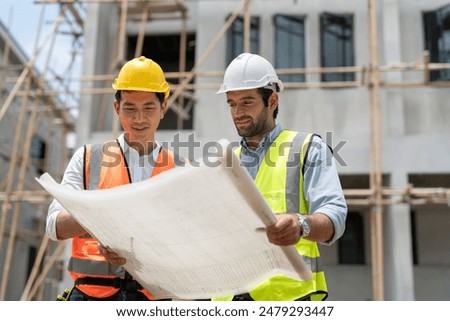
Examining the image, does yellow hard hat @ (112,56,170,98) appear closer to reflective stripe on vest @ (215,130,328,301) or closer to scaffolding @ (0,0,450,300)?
reflective stripe on vest @ (215,130,328,301)

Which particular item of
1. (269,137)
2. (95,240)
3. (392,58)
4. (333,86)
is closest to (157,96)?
(269,137)

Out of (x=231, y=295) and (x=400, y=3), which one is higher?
(x=400, y=3)

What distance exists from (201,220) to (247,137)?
0.58 m

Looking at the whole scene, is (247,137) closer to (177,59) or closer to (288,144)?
(288,144)

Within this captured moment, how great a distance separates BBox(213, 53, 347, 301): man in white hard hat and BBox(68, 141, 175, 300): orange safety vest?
0.46 meters

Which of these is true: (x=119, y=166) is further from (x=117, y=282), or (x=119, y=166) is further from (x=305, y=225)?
(x=305, y=225)

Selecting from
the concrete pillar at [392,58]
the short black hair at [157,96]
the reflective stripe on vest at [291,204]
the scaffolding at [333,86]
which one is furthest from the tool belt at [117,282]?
the concrete pillar at [392,58]

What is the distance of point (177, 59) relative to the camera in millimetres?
11195

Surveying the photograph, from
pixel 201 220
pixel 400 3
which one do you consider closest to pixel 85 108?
pixel 400 3

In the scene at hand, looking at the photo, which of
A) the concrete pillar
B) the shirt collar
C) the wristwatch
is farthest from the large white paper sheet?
the concrete pillar

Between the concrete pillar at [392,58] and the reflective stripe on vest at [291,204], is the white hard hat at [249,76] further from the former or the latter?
the concrete pillar at [392,58]

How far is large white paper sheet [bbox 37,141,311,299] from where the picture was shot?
1.38 metres

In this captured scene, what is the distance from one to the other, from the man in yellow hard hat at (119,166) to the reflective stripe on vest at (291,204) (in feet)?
1.59

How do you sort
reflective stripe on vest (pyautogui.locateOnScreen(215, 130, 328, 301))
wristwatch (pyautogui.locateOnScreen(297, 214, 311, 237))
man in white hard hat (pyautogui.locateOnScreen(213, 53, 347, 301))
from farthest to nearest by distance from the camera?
reflective stripe on vest (pyautogui.locateOnScreen(215, 130, 328, 301))
man in white hard hat (pyautogui.locateOnScreen(213, 53, 347, 301))
wristwatch (pyautogui.locateOnScreen(297, 214, 311, 237))
